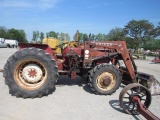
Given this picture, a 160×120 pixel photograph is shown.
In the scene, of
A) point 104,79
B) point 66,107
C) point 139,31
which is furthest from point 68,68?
point 139,31

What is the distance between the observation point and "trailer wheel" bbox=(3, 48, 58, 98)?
598cm

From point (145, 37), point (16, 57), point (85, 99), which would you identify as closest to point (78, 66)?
point (85, 99)

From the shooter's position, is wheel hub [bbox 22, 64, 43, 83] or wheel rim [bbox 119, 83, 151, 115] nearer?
wheel rim [bbox 119, 83, 151, 115]

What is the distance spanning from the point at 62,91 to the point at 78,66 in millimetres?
1105

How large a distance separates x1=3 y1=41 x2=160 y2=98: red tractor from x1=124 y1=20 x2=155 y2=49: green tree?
43.7m

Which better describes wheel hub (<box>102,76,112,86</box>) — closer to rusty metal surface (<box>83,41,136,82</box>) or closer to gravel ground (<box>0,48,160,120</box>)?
gravel ground (<box>0,48,160,120</box>)

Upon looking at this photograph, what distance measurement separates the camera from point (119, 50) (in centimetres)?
736

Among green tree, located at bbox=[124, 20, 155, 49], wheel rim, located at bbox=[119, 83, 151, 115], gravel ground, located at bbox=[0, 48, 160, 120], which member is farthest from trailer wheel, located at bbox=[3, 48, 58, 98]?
green tree, located at bbox=[124, 20, 155, 49]

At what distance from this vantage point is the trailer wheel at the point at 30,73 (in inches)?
235

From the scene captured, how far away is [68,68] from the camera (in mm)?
7539

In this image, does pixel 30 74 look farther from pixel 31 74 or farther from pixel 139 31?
pixel 139 31

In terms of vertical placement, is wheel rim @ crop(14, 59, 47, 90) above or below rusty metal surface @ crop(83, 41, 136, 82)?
below

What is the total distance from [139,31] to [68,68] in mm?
46845

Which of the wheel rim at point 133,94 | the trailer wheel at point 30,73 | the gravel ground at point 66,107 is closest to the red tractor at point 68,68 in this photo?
the trailer wheel at point 30,73
